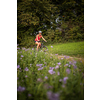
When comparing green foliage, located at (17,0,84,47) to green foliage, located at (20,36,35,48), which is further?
green foliage, located at (20,36,35,48)

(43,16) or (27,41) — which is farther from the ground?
(43,16)

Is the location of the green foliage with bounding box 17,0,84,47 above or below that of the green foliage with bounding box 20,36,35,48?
above

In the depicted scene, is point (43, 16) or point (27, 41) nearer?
point (43, 16)

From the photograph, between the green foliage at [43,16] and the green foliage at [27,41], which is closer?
the green foliage at [43,16]

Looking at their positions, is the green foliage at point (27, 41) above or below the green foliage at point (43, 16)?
below
